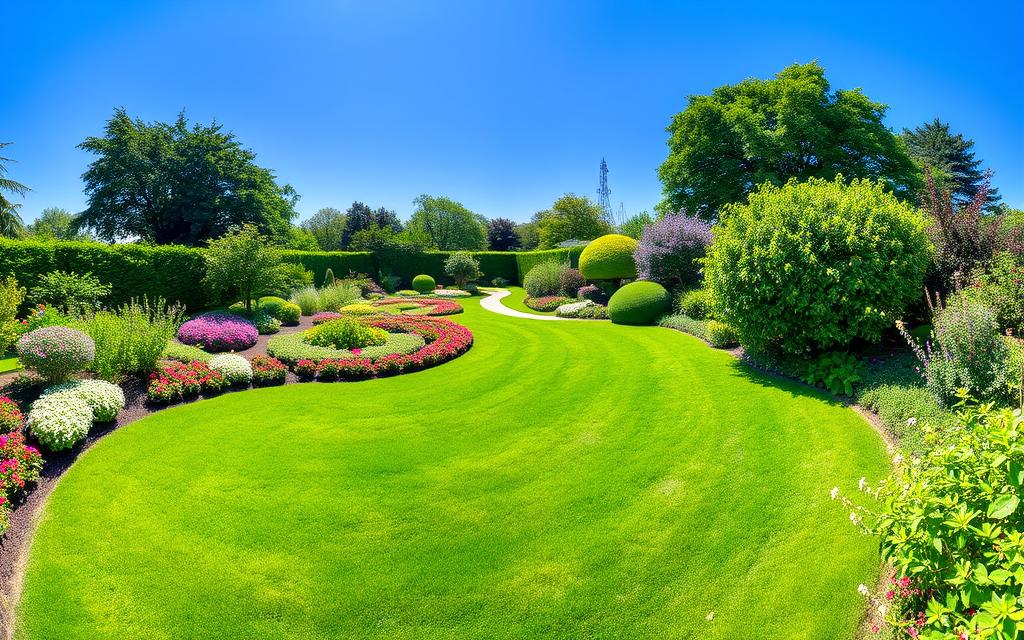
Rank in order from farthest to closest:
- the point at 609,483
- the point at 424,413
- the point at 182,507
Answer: the point at 424,413
the point at 609,483
the point at 182,507

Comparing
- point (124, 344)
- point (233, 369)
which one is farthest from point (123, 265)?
point (233, 369)

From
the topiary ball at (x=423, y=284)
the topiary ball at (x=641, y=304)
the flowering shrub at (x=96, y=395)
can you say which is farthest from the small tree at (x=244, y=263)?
the topiary ball at (x=423, y=284)

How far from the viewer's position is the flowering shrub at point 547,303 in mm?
21656

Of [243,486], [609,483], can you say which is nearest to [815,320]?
[609,483]

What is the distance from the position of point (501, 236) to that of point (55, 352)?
57590 mm

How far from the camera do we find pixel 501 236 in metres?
62.8

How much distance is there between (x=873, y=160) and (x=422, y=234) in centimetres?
4712

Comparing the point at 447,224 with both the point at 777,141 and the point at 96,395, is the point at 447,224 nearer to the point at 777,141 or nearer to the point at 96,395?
the point at 777,141

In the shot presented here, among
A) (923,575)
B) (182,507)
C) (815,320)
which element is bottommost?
(182,507)

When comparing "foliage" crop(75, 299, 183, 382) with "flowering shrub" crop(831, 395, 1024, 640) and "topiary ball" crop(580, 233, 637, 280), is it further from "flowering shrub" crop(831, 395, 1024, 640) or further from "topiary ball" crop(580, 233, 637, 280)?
"topiary ball" crop(580, 233, 637, 280)

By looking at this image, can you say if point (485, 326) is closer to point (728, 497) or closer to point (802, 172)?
point (728, 497)

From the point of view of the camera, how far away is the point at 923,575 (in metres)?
2.68

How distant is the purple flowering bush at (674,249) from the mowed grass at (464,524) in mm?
10151

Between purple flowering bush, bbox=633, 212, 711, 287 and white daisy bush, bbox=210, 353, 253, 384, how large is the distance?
47.3ft
